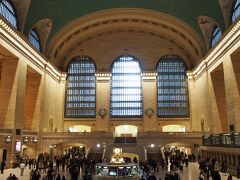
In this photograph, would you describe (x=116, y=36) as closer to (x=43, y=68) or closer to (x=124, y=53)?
(x=124, y=53)

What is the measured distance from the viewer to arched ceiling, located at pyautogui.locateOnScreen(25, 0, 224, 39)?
30.5 m

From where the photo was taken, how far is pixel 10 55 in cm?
2759

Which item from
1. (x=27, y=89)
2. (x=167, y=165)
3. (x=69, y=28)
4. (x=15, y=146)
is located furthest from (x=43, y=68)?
(x=167, y=165)

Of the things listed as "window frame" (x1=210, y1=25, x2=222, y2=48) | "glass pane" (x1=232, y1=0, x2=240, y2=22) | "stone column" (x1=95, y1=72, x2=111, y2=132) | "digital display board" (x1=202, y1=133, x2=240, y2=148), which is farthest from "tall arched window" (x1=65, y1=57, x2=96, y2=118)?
"glass pane" (x1=232, y1=0, x2=240, y2=22)

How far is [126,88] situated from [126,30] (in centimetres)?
795

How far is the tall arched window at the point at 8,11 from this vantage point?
26.7 m

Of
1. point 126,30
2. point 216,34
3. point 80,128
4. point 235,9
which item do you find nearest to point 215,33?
point 216,34

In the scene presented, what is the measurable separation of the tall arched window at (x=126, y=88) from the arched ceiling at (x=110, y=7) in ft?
31.5

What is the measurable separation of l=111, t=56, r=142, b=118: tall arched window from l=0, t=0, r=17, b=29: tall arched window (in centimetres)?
1707

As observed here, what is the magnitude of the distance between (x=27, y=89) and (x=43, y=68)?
293cm

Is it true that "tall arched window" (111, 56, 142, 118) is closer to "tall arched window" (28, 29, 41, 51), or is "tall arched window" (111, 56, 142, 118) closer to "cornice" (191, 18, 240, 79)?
"cornice" (191, 18, 240, 79)

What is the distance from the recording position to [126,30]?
42.6 metres

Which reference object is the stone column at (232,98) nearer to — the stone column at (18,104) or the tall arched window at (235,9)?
the tall arched window at (235,9)

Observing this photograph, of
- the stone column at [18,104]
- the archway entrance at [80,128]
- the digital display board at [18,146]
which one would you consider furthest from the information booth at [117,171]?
the archway entrance at [80,128]
